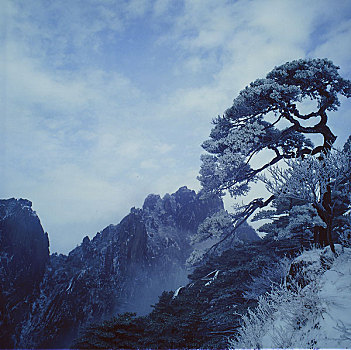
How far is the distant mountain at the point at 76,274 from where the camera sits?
37000 mm

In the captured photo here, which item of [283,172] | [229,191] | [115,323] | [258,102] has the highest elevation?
[258,102]

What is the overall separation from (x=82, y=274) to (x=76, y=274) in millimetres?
1197

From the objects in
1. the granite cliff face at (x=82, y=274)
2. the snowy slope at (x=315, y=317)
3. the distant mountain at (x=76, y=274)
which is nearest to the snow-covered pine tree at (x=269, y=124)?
the snowy slope at (x=315, y=317)

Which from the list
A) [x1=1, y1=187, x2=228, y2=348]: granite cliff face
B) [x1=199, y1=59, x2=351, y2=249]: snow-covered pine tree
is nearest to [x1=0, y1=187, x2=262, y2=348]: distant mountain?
[x1=1, y1=187, x2=228, y2=348]: granite cliff face

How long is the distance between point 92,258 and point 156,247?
13.8 meters

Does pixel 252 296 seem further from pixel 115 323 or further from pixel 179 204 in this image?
pixel 179 204

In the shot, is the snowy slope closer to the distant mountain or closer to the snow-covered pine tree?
the snow-covered pine tree

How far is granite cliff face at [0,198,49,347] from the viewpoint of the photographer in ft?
115

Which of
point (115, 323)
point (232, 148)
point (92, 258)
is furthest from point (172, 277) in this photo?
point (232, 148)

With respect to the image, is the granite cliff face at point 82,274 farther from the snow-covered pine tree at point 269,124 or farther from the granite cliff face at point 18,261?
the snow-covered pine tree at point 269,124

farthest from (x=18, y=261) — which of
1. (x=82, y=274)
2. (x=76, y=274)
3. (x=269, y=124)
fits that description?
(x=269, y=124)

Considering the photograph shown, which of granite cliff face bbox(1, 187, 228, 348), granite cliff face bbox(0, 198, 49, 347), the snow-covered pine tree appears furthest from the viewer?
granite cliff face bbox(1, 187, 228, 348)

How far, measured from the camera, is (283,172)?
22.7 ft

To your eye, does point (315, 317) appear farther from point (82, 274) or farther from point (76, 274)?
point (76, 274)
